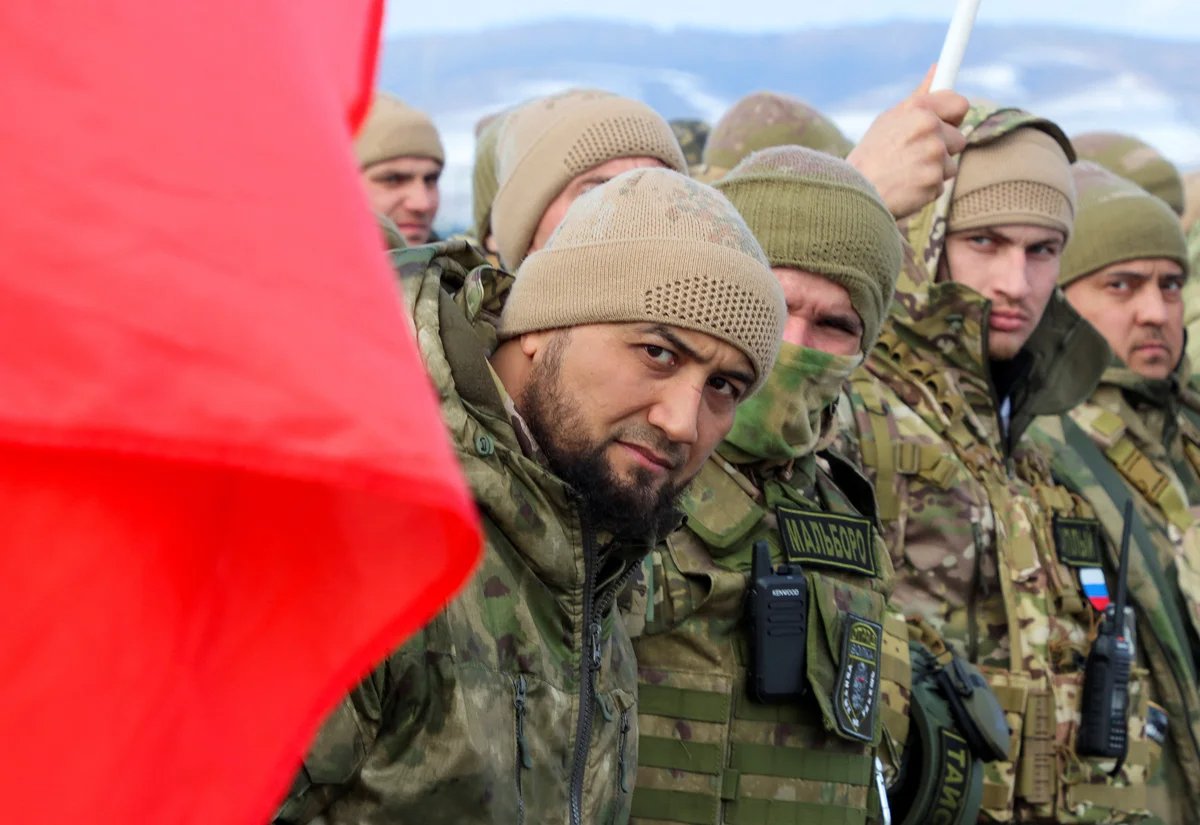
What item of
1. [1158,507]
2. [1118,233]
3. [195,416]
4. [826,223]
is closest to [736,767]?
[826,223]

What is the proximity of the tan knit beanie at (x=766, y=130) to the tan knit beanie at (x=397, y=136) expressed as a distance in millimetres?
1154

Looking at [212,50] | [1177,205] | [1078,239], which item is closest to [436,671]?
[212,50]

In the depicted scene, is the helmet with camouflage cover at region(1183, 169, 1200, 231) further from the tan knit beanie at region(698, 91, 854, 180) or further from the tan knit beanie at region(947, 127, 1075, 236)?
the tan knit beanie at region(947, 127, 1075, 236)

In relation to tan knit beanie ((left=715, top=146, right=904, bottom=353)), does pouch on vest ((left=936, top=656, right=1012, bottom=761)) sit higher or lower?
lower

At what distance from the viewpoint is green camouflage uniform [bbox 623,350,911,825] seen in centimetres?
379

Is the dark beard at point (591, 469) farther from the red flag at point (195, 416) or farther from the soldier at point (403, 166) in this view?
the soldier at point (403, 166)

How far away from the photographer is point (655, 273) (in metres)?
3.32

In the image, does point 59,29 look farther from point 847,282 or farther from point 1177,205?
point 1177,205

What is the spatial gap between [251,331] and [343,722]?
1678 millimetres

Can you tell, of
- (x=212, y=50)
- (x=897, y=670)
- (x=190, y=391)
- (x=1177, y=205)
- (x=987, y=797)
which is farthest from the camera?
(x=1177, y=205)

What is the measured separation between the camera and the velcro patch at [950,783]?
173 inches

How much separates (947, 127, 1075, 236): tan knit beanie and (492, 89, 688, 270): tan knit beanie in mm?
949

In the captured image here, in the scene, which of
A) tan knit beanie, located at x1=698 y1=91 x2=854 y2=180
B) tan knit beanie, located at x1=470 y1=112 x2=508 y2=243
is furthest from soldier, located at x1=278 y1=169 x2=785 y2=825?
tan knit beanie, located at x1=698 y1=91 x2=854 y2=180

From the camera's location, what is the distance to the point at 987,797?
5219 mm
